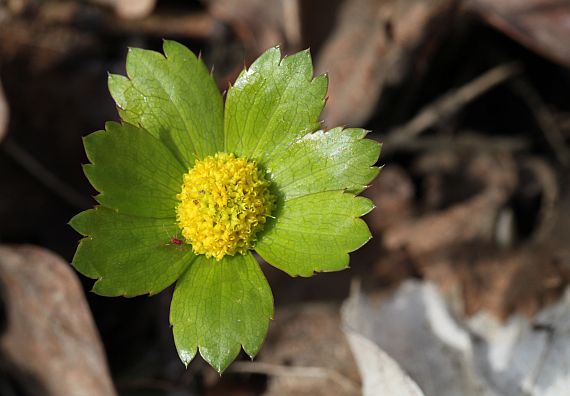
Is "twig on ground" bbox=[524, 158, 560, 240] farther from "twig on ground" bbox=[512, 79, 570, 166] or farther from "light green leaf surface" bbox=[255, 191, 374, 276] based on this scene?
"light green leaf surface" bbox=[255, 191, 374, 276]

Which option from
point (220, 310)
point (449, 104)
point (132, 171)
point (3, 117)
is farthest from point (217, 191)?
point (449, 104)

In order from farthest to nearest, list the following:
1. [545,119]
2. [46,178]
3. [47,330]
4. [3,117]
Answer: [545,119] → [46,178] → [3,117] → [47,330]

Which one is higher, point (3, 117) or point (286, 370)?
point (3, 117)

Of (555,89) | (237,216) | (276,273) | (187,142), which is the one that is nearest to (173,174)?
(187,142)

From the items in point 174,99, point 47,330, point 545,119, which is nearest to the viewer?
point 174,99

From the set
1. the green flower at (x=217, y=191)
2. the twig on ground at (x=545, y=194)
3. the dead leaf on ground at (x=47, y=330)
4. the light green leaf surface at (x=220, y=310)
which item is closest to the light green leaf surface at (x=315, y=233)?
the green flower at (x=217, y=191)

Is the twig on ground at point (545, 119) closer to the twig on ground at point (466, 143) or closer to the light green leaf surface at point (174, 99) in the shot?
the twig on ground at point (466, 143)

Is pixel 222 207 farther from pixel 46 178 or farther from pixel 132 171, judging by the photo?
pixel 46 178
